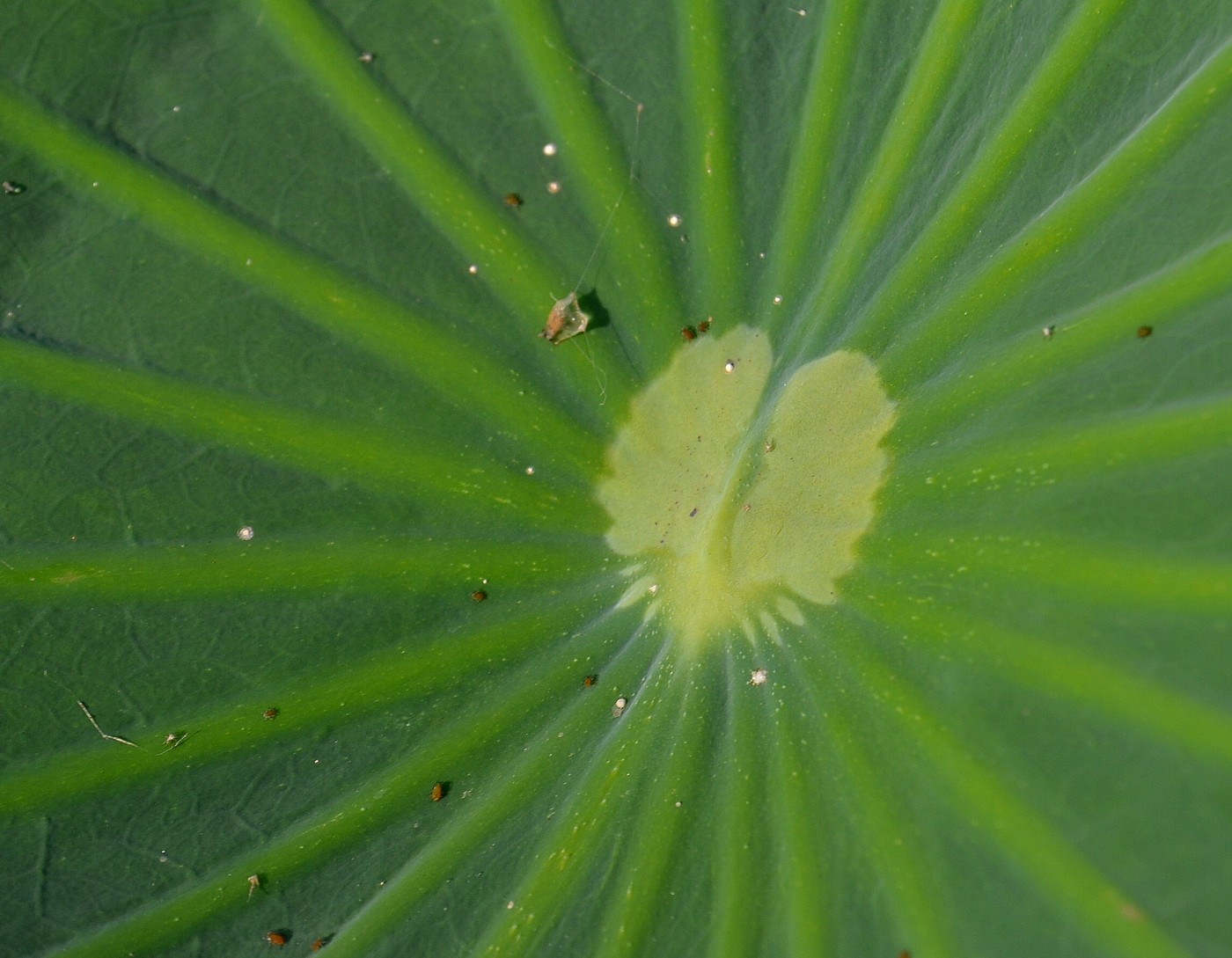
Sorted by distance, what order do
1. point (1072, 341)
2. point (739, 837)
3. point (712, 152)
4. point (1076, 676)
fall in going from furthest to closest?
point (712, 152) < point (739, 837) < point (1072, 341) < point (1076, 676)

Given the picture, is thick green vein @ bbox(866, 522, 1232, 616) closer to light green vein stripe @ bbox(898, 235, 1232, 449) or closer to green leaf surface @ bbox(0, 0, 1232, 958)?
green leaf surface @ bbox(0, 0, 1232, 958)

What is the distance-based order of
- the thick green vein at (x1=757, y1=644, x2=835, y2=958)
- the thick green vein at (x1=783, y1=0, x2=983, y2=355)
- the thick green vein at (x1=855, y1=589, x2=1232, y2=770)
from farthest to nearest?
1. the thick green vein at (x1=783, y1=0, x2=983, y2=355)
2. the thick green vein at (x1=757, y1=644, x2=835, y2=958)
3. the thick green vein at (x1=855, y1=589, x2=1232, y2=770)

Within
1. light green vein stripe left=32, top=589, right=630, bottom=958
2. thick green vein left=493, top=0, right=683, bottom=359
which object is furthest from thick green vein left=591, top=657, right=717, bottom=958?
thick green vein left=493, top=0, right=683, bottom=359

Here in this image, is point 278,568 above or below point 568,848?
above

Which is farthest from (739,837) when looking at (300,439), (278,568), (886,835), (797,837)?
(300,439)

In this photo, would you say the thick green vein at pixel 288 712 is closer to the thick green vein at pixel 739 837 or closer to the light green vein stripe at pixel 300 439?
the light green vein stripe at pixel 300 439

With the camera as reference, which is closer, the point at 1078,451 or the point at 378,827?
the point at 1078,451

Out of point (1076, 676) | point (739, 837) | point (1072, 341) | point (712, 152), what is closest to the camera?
point (1076, 676)

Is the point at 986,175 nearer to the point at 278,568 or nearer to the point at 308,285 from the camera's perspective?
the point at 308,285

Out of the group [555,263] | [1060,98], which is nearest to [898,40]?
[1060,98]
